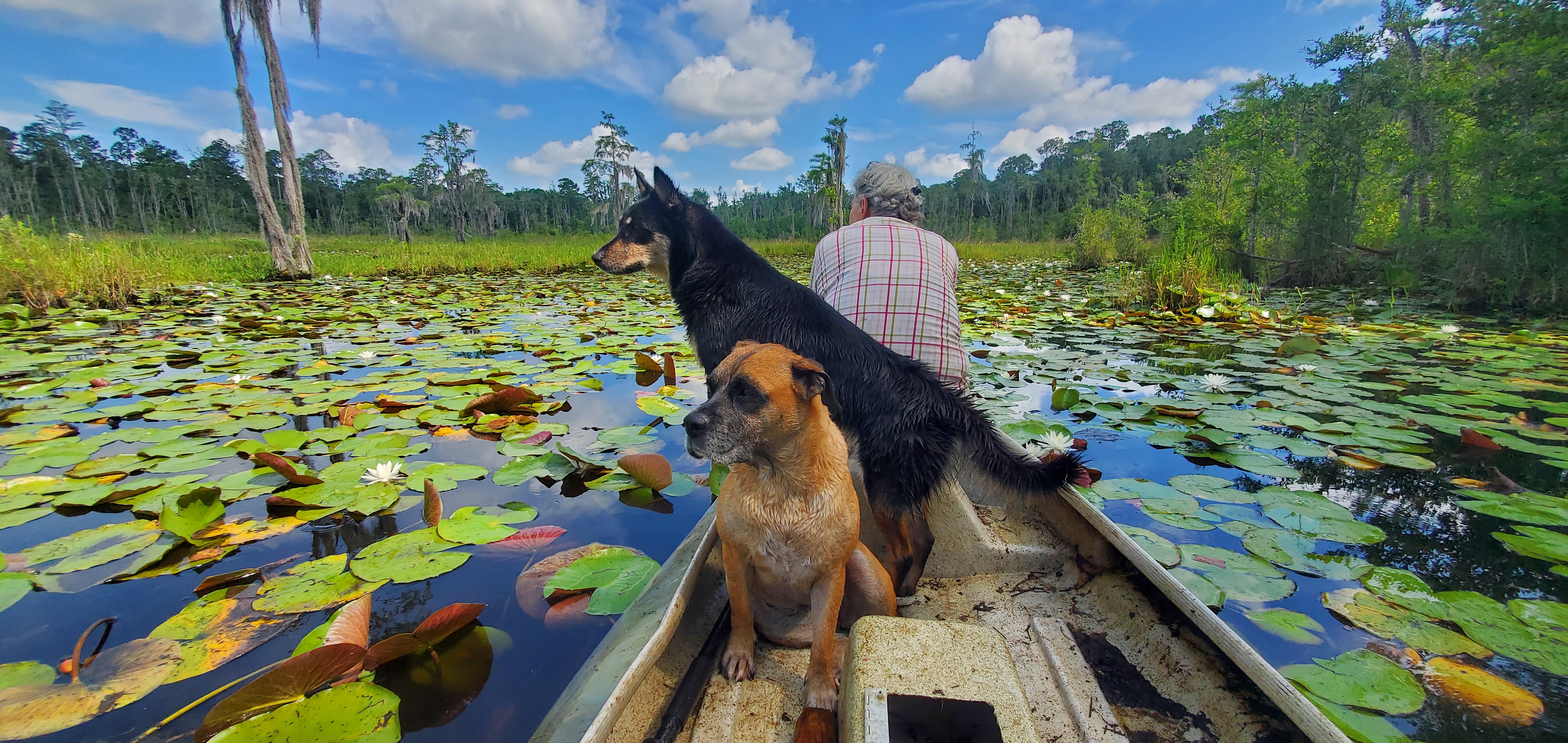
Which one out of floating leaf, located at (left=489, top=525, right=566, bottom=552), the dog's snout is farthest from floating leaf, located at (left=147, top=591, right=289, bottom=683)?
the dog's snout

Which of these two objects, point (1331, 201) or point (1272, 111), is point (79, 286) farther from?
point (1272, 111)

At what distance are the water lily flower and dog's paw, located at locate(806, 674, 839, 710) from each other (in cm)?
207

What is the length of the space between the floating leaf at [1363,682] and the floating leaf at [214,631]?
3325mm

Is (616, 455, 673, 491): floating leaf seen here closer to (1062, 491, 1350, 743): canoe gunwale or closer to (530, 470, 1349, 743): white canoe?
(530, 470, 1349, 743): white canoe

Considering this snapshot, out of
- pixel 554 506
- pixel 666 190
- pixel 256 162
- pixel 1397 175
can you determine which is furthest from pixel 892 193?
pixel 256 162

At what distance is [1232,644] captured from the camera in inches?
57.9

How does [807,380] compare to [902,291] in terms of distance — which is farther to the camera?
[902,291]

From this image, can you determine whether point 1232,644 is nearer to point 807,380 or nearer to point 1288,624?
point 1288,624

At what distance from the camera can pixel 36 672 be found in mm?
1639

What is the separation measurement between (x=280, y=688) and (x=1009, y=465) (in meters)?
2.44

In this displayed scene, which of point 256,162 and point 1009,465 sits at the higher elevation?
point 256,162

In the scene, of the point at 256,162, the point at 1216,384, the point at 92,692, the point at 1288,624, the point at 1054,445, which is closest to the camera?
the point at 92,692

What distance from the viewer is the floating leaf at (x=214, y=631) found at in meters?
1.73

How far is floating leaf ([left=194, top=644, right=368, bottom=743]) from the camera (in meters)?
1.34
